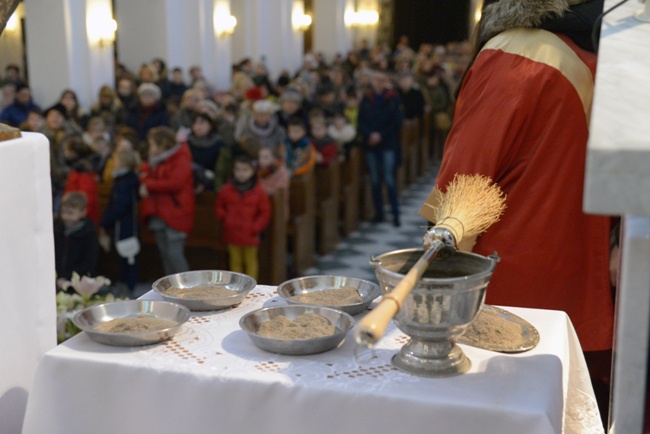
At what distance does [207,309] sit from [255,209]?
4.15 metres

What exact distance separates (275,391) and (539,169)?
1233 millimetres

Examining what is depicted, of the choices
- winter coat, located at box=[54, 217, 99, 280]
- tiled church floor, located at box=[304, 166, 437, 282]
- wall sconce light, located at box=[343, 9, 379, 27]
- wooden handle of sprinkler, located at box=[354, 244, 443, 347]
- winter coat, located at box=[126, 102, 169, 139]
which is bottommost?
tiled church floor, located at box=[304, 166, 437, 282]

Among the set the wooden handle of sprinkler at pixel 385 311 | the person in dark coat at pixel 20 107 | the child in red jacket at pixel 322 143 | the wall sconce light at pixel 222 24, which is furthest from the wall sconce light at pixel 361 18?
the wooden handle of sprinkler at pixel 385 311

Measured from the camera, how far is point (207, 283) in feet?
7.18

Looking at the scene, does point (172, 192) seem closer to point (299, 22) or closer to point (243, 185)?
point (243, 185)

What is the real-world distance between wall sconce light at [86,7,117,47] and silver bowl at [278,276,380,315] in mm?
10108

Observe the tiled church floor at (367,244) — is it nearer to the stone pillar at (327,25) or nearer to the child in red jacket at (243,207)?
the child in red jacket at (243,207)

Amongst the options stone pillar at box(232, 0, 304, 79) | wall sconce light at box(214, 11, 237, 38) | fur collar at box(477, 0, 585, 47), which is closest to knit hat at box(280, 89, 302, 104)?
wall sconce light at box(214, 11, 237, 38)

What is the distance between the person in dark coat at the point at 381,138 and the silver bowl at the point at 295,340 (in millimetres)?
7215

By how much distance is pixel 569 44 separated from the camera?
258 cm

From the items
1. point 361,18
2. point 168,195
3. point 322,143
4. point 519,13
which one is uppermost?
point 361,18

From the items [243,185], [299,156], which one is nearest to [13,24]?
[299,156]

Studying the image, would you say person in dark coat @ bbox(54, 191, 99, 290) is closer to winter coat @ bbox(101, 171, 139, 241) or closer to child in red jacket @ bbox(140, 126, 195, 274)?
winter coat @ bbox(101, 171, 139, 241)

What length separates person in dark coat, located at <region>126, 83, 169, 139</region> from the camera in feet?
31.1
